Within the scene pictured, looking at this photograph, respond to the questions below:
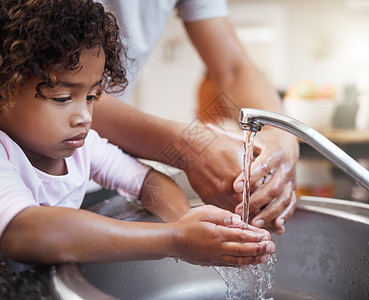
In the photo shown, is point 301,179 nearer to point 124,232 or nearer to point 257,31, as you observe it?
point 124,232

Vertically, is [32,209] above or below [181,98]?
below

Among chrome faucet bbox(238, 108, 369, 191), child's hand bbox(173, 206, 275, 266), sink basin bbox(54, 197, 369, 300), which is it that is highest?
chrome faucet bbox(238, 108, 369, 191)

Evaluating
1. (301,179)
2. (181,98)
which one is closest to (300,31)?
(181,98)

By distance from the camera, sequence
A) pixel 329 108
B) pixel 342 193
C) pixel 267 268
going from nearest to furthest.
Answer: pixel 267 268
pixel 342 193
pixel 329 108

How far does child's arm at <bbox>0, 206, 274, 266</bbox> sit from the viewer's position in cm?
35

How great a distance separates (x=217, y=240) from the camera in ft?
1.22

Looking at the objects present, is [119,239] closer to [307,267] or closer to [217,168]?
[217,168]

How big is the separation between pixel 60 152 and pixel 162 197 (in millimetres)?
156

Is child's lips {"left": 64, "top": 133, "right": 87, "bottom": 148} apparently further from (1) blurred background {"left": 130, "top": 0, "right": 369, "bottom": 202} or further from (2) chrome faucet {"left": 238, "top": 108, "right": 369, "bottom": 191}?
(1) blurred background {"left": 130, "top": 0, "right": 369, "bottom": 202}

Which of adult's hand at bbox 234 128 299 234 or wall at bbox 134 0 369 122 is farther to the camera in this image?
wall at bbox 134 0 369 122

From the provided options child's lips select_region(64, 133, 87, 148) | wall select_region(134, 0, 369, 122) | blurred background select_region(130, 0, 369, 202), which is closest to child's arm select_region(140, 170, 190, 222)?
child's lips select_region(64, 133, 87, 148)

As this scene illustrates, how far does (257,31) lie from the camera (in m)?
5.86

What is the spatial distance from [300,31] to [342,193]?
5086 millimetres

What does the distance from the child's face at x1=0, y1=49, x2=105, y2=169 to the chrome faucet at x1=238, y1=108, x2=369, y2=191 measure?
15 centimetres
